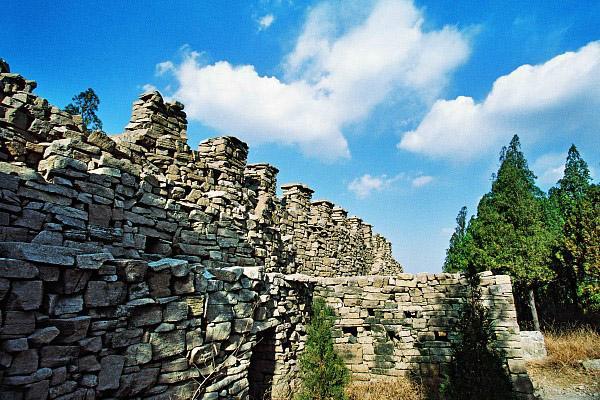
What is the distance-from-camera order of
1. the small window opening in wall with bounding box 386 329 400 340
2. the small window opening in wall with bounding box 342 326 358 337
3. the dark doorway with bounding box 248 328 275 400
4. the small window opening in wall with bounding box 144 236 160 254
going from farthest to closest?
the small window opening in wall with bounding box 342 326 358 337 < the small window opening in wall with bounding box 386 329 400 340 < the dark doorway with bounding box 248 328 275 400 < the small window opening in wall with bounding box 144 236 160 254

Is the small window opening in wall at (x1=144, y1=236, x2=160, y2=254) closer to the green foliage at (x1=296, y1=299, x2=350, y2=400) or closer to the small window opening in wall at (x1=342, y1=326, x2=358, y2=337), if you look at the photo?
the green foliage at (x1=296, y1=299, x2=350, y2=400)

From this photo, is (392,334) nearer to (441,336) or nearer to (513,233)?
(441,336)

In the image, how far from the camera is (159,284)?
409 centimetres

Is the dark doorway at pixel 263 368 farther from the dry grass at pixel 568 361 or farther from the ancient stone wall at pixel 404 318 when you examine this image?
the dry grass at pixel 568 361

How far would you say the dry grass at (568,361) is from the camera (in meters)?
11.0

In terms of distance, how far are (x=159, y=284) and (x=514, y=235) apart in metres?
19.5

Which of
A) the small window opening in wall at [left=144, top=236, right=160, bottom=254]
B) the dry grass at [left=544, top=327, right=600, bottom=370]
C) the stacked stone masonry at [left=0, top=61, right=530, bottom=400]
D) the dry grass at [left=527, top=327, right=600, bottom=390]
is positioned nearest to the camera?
the stacked stone masonry at [left=0, top=61, right=530, bottom=400]

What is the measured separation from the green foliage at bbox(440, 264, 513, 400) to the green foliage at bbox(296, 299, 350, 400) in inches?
84.4

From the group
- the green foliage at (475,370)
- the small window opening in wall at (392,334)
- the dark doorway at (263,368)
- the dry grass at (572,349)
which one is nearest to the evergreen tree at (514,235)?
the dry grass at (572,349)

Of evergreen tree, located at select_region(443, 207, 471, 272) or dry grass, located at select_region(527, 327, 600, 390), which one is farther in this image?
evergreen tree, located at select_region(443, 207, 471, 272)

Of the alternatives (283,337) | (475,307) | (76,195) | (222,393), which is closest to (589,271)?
(475,307)

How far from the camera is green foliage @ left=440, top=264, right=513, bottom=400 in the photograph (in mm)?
6366

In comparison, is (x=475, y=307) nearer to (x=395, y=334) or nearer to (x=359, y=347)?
(x=395, y=334)

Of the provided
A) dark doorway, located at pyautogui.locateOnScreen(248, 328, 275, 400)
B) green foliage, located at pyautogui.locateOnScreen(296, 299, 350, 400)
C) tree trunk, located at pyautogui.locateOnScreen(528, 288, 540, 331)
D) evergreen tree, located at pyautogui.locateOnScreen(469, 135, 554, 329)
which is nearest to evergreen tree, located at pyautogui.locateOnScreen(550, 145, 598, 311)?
evergreen tree, located at pyautogui.locateOnScreen(469, 135, 554, 329)
